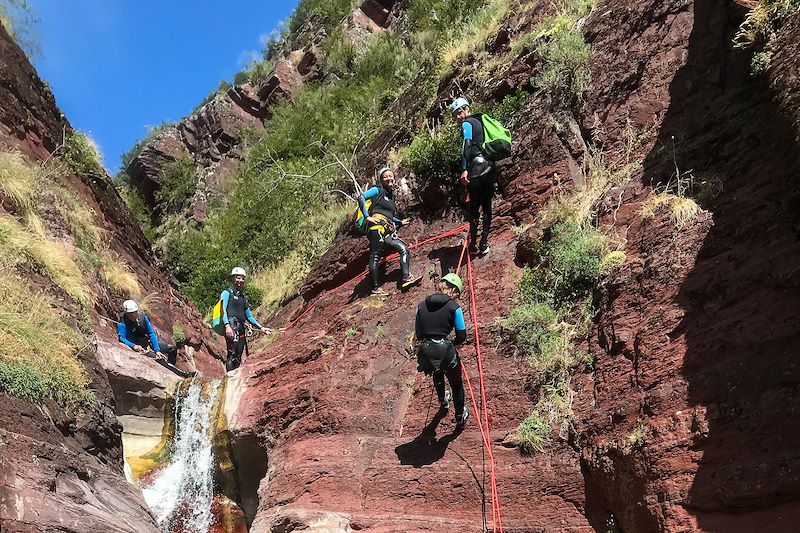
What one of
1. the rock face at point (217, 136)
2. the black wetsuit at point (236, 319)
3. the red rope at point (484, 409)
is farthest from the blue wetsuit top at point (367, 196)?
the rock face at point (217, 136)

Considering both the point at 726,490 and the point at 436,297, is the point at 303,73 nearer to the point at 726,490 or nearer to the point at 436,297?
the point at 436,297

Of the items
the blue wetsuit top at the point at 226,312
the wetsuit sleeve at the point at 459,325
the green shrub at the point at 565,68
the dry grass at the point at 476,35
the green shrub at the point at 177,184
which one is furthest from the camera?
the green shrub at the point at 177,184

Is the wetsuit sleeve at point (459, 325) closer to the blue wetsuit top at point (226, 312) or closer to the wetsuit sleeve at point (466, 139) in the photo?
the wetsuit sleeve at point (466, 139)

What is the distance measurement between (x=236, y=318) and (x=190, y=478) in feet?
8.90

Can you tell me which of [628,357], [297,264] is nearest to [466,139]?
[628,357]

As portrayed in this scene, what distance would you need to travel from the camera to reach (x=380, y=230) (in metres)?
10.3

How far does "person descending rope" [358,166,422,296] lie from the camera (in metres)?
10.2

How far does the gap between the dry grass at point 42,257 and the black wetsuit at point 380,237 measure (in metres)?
4.34

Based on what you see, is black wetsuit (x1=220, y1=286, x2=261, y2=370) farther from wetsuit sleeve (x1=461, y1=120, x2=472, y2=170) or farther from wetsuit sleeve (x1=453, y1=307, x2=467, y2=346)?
wetsuit sleeve (x1=453, y1=307, x2=467, y2=346)

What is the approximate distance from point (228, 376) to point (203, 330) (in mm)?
7325

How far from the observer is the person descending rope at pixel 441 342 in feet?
23.0

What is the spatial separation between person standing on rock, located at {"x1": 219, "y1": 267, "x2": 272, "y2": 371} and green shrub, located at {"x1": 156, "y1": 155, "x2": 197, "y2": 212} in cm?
1705

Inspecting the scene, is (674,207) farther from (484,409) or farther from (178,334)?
(178,334)

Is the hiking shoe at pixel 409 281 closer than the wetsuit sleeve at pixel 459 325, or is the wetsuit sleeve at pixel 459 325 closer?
the wetsuit sleeve at pixel 459 325
